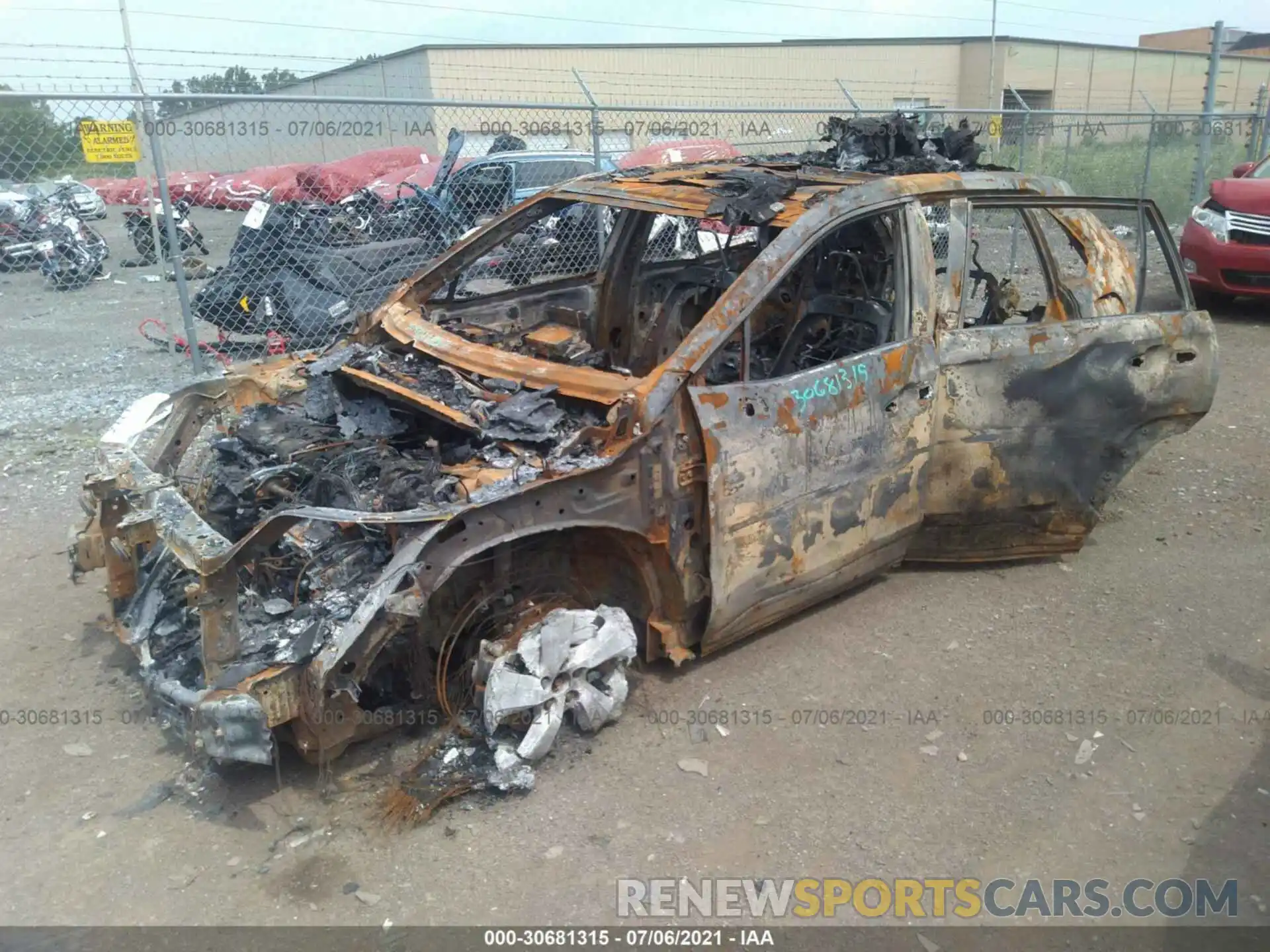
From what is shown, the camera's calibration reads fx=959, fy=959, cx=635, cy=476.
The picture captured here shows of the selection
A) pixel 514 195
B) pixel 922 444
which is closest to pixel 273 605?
pixel 922 444

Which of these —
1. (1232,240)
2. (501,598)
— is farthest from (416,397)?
(1232,240)

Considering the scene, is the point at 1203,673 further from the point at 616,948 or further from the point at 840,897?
the point at 616,948

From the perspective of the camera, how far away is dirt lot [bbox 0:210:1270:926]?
2797mm

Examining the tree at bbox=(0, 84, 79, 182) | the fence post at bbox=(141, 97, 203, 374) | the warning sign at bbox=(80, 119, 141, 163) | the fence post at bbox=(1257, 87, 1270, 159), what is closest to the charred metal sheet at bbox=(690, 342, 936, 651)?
the fence post at bbox=(141, 97, 203, 374)

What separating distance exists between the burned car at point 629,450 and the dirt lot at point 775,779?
23 cm

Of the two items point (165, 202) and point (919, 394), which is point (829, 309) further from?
point (165, 202)

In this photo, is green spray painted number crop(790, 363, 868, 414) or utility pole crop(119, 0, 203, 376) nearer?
green spray painted number crop(790, 363, 868, 414)

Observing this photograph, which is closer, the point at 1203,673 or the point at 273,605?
the point at 273,605

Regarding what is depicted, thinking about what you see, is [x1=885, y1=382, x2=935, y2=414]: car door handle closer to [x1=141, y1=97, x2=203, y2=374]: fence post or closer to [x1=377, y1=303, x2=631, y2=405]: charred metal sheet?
[x1=377, y1=303, x2=631, y2=405]: charred metal sheet

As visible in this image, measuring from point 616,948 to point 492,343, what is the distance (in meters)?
2.60

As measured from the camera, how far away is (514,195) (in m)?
10.5

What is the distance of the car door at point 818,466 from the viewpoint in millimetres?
3391

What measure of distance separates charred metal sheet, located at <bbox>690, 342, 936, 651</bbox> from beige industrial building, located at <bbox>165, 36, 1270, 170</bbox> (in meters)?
8.02

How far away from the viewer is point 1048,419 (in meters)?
4.22
